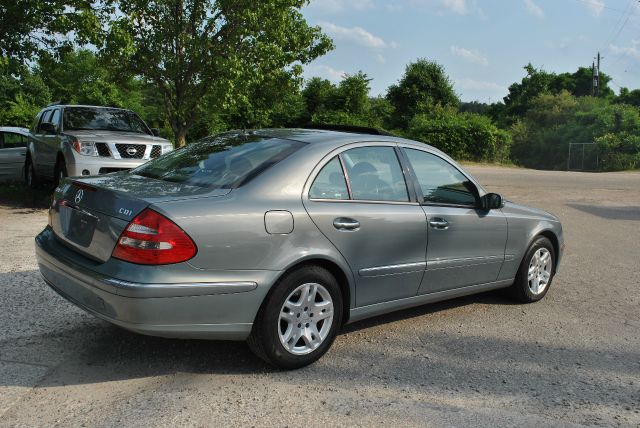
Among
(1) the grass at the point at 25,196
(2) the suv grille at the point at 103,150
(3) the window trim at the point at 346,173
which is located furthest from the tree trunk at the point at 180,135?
(3) the window trim at the point at 346,173

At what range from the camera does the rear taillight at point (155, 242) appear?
134 inches

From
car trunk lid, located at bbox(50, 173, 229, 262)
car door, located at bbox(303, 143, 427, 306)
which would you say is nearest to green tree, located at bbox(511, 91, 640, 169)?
car door, located at bbox(303, 143, 427, 306)

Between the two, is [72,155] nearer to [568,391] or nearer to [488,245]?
[488,245]

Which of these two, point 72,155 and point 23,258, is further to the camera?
point 72,155

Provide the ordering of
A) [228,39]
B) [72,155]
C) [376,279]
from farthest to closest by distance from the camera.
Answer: [228,39] < [72,155] < [376,279]

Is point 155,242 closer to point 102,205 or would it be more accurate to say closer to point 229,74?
point 102,205

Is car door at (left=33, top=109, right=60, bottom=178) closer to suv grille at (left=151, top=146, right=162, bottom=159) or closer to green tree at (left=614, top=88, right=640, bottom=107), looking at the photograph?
suv grille at (left=151, top=146, right=162, bottom=159)

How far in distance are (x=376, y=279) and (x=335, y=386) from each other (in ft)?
2.90

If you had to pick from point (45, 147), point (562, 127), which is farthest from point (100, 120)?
point (562, 127)

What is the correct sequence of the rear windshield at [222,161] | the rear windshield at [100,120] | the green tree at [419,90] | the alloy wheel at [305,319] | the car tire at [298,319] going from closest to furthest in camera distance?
the car tire at [298,319] < the alloy wheel at [305,319] < the rear windshield at [222,161] < the rear windshield at [100,120] < the green tree at [419,90]

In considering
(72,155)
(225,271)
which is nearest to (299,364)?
(225,271)

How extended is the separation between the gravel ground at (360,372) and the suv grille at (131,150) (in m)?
4.25

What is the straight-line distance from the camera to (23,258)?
22.2 ft

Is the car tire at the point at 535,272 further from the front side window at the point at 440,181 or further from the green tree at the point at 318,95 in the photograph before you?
the green tree at the point at 318,95
